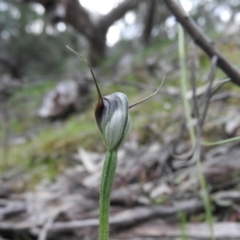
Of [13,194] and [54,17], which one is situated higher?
[54,17]

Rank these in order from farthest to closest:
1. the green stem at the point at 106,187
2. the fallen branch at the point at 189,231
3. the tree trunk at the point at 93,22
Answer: the tree trunk at the point at 93,22 < the fallen branch at the point at 189,231 < the green stem at the point at 106,187

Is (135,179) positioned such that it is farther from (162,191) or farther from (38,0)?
(38,0)

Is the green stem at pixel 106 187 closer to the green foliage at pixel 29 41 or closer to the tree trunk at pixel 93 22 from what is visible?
the tree trunk at pixel 93 22

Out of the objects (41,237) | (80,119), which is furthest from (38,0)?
(41,237)

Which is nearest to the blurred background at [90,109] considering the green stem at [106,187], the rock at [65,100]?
the rock at [65,100]

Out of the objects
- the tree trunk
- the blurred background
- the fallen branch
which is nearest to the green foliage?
the blurred background

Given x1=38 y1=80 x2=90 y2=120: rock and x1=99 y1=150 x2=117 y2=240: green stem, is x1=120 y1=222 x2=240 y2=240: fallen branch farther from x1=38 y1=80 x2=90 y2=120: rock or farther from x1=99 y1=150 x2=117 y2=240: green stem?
x1=38 y1=80 x2=90 y2=120: rock
